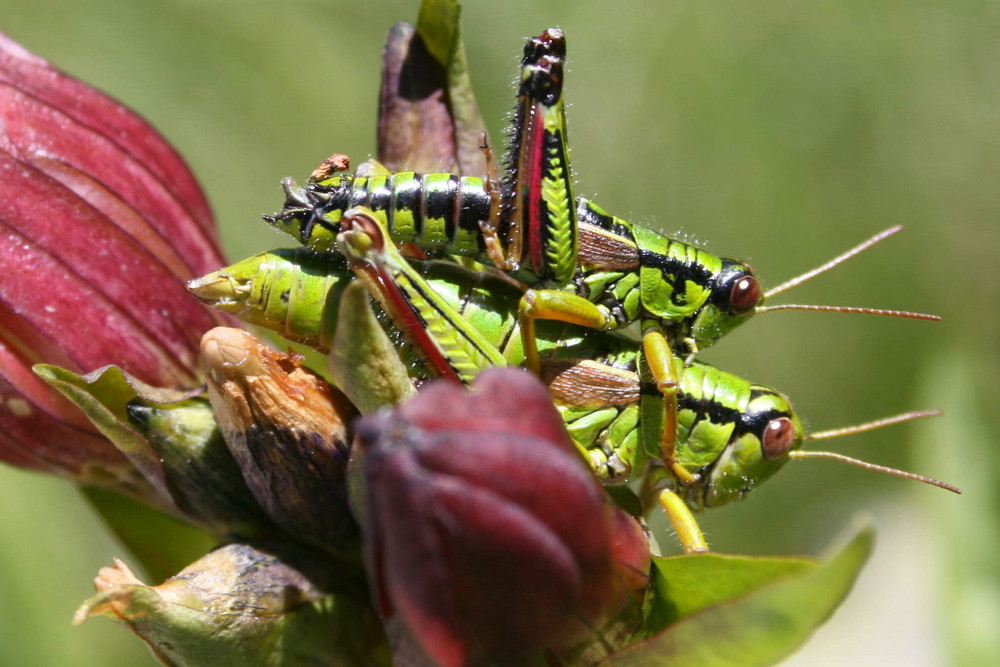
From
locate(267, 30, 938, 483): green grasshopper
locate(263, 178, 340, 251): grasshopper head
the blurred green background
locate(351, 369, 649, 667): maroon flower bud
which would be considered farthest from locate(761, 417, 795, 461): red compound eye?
the blurred green background

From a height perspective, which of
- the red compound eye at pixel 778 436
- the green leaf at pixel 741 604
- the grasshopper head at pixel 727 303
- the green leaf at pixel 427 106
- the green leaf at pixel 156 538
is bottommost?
the green leaf at pixel 741 604

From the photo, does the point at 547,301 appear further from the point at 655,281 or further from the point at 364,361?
the point at 364,361

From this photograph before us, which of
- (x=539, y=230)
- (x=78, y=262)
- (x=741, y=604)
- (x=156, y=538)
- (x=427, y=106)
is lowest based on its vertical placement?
(x=741, y=604)

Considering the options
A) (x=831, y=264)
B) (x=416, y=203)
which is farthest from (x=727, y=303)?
(x=416, y=203)

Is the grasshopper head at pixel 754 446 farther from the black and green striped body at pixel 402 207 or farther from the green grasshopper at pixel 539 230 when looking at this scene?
the black and green striped body at pixel 402 207

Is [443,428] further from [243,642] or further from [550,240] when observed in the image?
[550,240]

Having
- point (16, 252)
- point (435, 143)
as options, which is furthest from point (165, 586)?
point (435, 143)

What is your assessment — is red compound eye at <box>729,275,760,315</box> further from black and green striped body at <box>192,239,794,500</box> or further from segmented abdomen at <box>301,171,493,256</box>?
segmented abdomen at <box>301,171,493,256</box>

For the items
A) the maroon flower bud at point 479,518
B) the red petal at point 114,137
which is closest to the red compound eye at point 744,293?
the maroon flower bud at point 479,518
